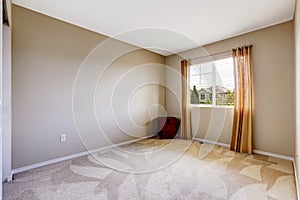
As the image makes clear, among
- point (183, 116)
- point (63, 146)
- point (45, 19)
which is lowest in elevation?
point (63, 146)

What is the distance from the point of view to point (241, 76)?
10.3 feet

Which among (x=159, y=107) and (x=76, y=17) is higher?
(x=76, y=17)

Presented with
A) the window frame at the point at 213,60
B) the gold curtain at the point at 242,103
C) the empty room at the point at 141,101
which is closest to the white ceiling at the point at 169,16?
the empty room at the point at 141,101

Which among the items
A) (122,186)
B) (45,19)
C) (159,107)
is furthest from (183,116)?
(45,19)

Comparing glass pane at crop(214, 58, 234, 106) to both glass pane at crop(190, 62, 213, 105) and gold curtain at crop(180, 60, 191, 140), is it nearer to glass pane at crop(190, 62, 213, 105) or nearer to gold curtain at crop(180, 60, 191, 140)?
glass pane at crop(190, 62, 213, 105)

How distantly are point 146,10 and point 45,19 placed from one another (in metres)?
1.54

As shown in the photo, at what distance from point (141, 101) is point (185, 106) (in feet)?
3.55

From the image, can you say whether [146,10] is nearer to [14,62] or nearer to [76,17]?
[76,17]

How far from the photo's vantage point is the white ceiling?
89.6 inches

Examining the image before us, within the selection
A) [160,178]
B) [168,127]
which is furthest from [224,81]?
[160,178]

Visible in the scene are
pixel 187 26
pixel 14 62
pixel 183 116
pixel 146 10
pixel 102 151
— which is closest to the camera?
pixel 14 62

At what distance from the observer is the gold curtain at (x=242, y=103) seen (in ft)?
9.98

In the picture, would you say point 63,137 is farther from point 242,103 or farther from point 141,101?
point 242,103

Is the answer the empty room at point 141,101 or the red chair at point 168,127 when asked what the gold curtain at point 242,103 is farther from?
the red chair at point 168,127
